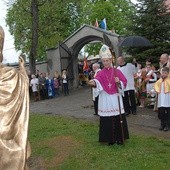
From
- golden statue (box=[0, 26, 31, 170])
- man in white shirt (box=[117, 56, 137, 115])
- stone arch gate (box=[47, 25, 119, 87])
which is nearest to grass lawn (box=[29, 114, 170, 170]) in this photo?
man in white shirt (box=[117, 56, 137, 115])

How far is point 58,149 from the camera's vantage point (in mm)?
8648

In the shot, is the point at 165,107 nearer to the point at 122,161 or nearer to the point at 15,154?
the point at 122,161

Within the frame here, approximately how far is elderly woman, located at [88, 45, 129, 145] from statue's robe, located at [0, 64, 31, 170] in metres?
3.88

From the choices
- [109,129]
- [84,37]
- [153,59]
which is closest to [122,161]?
[109,129]

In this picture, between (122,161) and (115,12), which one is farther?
(115,12)

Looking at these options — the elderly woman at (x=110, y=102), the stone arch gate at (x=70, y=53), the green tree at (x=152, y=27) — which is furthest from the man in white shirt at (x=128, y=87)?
the stone arch gate at (x=70, y=53)

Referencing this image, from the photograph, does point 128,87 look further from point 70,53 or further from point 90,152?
point 70,53

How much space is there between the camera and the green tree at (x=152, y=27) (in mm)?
18578

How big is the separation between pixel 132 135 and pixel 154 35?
1019cm

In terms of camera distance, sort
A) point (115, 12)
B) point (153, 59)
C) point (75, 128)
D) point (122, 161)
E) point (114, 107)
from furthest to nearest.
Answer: point (115, 12), point (153, 59), point (75, 128), point (114, 107), point (122, 161)

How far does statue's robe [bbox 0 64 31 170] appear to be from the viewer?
442 centimetres

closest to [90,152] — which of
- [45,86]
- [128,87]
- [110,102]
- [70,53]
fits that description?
[110,102]

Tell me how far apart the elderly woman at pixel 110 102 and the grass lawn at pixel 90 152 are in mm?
274

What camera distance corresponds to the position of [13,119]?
178 inches
